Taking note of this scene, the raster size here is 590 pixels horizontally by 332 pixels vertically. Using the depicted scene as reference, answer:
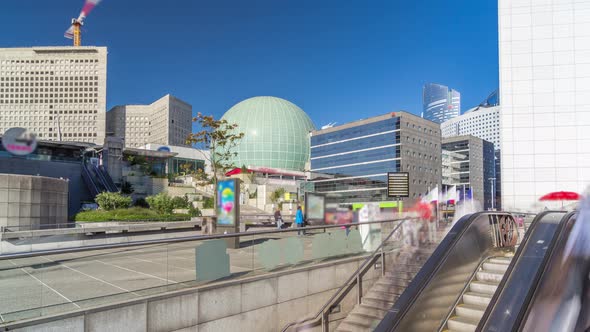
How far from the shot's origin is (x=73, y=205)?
37406mm

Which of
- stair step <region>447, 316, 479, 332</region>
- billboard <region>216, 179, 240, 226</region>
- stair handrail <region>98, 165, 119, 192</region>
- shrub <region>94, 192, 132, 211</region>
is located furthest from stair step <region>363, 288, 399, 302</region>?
stair handrail <region>98, 165, 119, 192</region>

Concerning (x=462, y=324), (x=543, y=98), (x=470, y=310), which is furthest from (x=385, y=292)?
(x=543, y=98)

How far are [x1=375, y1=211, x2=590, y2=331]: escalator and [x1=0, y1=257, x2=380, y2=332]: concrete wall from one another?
330 centimetres

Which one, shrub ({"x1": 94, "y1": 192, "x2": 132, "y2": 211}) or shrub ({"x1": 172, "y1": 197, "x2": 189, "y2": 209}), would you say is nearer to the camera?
shrub ({"x1": 94, "y1": 192, "x2": 132, "y2": 211})

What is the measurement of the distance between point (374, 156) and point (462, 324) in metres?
105

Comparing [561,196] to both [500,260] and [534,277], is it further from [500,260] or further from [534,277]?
[534,277]

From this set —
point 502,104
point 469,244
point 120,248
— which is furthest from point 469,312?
point 502,104

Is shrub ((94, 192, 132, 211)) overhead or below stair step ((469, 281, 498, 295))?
overhead

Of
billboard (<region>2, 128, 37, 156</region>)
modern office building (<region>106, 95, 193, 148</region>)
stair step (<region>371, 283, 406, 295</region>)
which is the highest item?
modern office building (<region>106, 95, 193, 148</region>)

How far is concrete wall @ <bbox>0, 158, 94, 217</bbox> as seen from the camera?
121 ft

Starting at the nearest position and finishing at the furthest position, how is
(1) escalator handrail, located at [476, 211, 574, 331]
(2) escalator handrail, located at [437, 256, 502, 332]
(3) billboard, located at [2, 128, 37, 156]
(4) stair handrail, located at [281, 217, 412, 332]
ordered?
(3) billboard, located at [2, 128, 37, 156], (1) escalator handrail, located at [476, 211, 574, 331], (2) escalator handrail, located at [437, 256, 502, 332], (4) stair handrail, located at [281, 217, 412, 332]

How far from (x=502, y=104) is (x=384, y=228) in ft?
94.9

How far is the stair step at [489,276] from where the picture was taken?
8.15m

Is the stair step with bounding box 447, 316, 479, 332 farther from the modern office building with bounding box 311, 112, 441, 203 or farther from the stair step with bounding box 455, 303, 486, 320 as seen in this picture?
the modern office building with bounding box 311, 112, 441, 203
